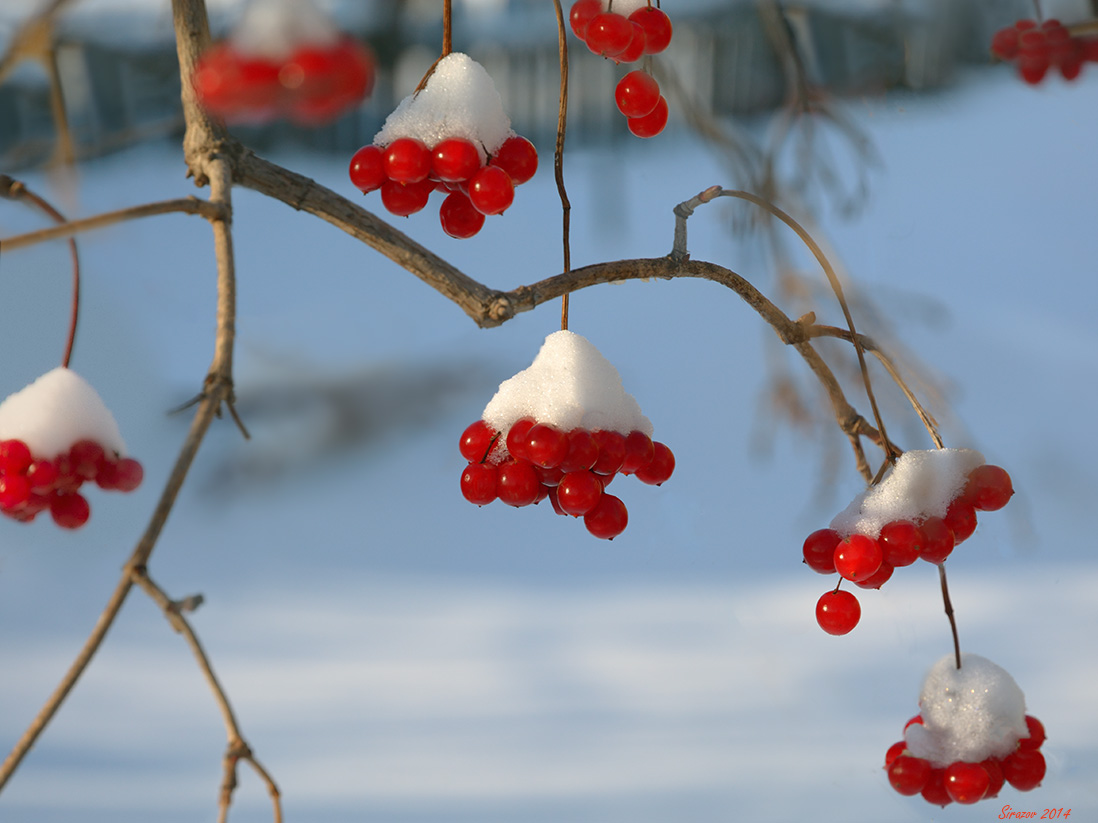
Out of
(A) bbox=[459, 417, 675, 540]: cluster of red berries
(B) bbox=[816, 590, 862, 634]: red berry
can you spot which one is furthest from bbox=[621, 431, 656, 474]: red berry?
(B) bbox=[816, 590, 862, 634]: red berry

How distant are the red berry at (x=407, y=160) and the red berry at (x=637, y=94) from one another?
125mm

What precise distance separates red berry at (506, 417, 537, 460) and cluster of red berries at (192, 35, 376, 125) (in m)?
0.18

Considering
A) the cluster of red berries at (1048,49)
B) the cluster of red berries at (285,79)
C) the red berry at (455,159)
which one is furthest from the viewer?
the cluster of red berries at (1048,49)

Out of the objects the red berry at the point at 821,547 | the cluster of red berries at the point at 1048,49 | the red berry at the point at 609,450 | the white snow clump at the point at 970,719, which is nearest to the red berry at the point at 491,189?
the red berry at the point at 609,450

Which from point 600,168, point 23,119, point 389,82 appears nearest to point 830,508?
point 600,168

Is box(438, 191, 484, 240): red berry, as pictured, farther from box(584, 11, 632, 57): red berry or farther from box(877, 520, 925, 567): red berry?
box(877, 520, 925, 567): red berry

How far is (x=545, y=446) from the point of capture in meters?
0.38

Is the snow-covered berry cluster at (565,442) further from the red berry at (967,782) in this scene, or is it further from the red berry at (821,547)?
the red berry at (967,782)

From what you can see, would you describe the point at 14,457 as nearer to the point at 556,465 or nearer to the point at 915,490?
the point at 556,465

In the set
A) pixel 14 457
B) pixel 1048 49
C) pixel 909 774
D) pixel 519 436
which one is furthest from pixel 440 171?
pixel 1048 49

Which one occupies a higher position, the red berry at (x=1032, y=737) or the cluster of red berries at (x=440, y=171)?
the cluster of red berries at (x=440, y=171)

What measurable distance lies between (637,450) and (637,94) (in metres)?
0.18

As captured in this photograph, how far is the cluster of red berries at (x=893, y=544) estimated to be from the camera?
1.36 feet

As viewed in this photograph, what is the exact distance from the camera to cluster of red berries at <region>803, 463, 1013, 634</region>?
0.42 metres
